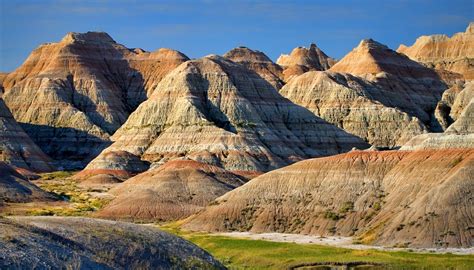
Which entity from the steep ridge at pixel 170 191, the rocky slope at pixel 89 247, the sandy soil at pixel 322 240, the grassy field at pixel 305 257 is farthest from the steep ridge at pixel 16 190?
the rocky slope at pixel 89 247

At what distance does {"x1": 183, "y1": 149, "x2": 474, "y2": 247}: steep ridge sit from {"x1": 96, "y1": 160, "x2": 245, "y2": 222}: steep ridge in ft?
59.0

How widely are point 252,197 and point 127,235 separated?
6493 centimetres

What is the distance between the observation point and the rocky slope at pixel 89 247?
41.7 metres

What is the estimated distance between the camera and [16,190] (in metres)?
146

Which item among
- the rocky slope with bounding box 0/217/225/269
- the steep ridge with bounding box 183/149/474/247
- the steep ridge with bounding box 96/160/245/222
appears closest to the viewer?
the rocky slope with bounding box 0/217/225/269

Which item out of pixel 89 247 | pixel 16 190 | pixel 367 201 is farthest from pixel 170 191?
pixel 89 247

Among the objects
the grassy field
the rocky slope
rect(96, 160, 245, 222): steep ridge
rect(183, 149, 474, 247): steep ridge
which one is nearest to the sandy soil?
rect(183, 149, 474, 247): steep ridge

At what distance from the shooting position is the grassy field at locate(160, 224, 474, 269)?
247 feet

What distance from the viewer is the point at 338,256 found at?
3147 inches

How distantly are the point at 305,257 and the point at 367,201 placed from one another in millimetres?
26032

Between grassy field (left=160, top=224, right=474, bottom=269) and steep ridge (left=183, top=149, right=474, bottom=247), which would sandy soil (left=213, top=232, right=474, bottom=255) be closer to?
steep ridge (left=183, top=149, right=474, bottom=247)

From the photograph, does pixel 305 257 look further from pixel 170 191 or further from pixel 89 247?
pixel 170 191

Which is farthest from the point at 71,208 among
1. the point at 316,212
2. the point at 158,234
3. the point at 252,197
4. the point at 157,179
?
the point at 158,234

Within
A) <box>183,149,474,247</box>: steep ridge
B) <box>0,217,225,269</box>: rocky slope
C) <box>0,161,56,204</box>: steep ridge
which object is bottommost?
<box>0,217,225,269</box>: rocky slope
